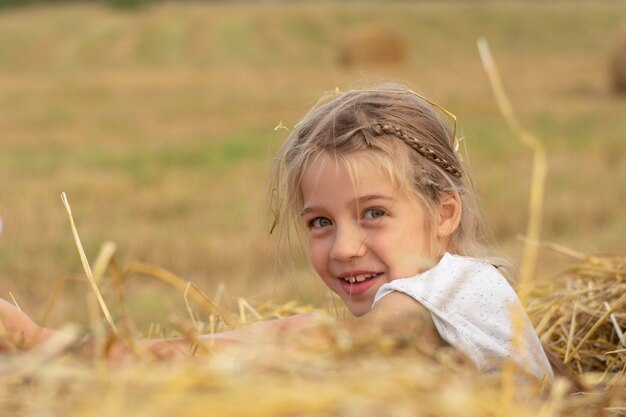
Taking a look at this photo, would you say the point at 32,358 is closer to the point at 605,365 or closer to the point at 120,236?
the point at 605,365

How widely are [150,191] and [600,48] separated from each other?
21382mm

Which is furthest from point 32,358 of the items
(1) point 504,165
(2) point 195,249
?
(1) point 504,165

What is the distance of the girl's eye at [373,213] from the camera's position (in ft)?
7.23

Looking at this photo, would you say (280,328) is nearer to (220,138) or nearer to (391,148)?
(391,148)

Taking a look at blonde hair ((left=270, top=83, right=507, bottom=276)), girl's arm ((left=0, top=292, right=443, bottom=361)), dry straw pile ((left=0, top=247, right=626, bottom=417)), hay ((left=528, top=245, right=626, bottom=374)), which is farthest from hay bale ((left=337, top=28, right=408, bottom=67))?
dry straw pile ((left=0, top=247, right=626, bottom=417))

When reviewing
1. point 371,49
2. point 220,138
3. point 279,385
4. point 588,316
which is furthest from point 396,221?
point 371,49

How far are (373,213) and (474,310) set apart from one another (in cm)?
34

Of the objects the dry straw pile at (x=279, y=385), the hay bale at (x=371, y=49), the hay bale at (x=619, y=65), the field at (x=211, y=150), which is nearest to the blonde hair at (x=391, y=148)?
the field at (x=211, y=150)

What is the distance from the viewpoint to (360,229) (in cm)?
219

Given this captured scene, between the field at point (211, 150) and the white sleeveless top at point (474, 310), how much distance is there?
640 mm

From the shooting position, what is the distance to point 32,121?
40.8ft

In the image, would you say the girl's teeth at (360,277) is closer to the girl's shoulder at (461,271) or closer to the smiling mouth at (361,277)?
the smiling mouth at (361,277)

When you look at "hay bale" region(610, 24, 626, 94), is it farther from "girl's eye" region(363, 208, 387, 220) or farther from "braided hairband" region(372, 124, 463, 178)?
"girl's eye" region(363, 208, 387, 220)

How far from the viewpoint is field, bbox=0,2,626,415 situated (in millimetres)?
5484
